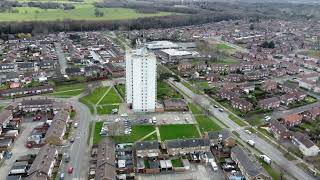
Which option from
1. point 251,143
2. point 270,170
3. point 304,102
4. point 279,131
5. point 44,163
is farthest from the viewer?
point 304,102

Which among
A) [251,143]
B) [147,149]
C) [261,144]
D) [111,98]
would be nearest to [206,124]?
[251,143]

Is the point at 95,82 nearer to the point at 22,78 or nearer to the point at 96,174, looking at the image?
the point at 22,78

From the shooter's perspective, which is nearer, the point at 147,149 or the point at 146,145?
the point at 147,149

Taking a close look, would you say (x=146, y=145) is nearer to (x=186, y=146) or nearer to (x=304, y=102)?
(x=186, y=146)

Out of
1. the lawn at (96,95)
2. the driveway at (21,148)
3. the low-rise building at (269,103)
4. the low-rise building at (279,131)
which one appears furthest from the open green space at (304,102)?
the driveway at (21,148)

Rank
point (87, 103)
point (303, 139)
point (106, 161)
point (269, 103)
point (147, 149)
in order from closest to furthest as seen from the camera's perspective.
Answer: point (106, 161)
point (147, 149)
point (303, 139)
point (269, 103)
point (87, 103)
